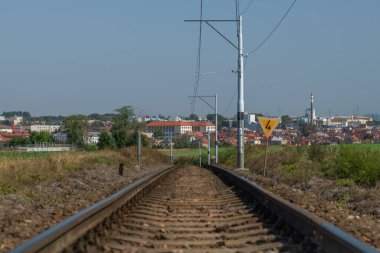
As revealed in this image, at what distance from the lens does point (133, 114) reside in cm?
12369

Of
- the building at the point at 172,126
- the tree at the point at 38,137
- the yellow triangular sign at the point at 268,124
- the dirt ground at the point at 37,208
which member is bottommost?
the dirt ground at the point at 37,208

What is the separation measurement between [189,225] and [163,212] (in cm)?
218

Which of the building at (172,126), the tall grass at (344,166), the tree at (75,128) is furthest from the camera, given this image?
the building at (172,126)

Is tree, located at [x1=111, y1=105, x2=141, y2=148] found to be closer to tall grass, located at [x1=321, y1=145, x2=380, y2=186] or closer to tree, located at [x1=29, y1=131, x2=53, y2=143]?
tree, located at [x1=29, y1=131, x2=53, y2=143]

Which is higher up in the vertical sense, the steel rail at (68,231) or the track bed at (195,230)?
the steel rail at (68,231)

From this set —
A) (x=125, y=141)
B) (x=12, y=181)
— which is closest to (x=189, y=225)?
(x=12, y=181)

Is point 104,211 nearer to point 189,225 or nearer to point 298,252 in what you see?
point 189,225

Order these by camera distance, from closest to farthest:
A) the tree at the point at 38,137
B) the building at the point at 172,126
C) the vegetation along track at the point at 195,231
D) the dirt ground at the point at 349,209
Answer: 1. the vegetation along track at the point at 195,231
2. the dirt ground at the point at 349,209
3. the tree at the point at 38,137
4. the building at the point at 172,126

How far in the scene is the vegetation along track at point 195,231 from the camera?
21.5 ft

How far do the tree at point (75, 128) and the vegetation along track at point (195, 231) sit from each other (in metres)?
135

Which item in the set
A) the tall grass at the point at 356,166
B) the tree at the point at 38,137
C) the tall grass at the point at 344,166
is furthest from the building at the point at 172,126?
the tall grass at the point at 356,166

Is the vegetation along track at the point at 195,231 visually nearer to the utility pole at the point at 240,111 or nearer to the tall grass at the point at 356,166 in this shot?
the tall grass at the point at 356,166

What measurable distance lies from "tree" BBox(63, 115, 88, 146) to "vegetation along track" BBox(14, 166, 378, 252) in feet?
442

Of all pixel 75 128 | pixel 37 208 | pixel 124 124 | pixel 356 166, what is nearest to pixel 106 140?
pixel 124 124
